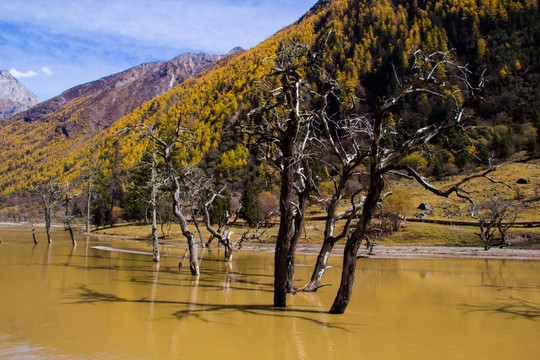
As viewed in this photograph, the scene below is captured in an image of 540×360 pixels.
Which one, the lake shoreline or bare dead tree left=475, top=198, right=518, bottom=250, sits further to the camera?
bare dead tree left=475, top=198, right=518, bottom=250

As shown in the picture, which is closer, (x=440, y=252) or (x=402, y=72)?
(x=440, y=252)

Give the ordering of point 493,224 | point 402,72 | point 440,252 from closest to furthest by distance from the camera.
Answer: point 440,252 < point 493,224 < point 402,72

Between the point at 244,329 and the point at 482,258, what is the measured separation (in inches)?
1189

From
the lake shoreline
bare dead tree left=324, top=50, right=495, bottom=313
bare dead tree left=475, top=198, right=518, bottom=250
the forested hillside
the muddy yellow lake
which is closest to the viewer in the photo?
the muddy yellow lake

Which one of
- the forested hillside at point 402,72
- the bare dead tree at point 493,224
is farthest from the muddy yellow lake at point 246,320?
the forested hillside at point 402,72

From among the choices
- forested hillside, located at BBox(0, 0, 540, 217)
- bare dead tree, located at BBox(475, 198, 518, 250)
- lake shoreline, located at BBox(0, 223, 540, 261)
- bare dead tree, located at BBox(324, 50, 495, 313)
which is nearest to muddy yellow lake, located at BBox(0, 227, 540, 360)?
bare dead tree, located at BBox(324, 50, 495, 313)

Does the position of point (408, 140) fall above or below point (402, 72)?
below

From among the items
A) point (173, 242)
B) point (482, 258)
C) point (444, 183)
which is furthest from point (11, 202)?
point (482, 258)

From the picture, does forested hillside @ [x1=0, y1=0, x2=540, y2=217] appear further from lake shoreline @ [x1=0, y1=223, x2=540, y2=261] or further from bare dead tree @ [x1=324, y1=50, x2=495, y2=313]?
bare dead tree @ [x1=324, y1=50, x2=495, y2=313]

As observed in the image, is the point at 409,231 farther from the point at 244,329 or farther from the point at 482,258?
the point at 244,329

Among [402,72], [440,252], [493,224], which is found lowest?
[440,252]

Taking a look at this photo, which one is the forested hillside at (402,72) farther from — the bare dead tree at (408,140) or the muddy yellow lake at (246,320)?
the bare dead tree at (408,140)

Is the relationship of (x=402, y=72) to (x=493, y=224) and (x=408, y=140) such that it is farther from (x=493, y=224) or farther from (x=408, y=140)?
(x=408, y=140)

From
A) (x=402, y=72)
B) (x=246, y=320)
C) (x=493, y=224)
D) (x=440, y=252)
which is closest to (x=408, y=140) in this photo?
(x=246, y=320)
